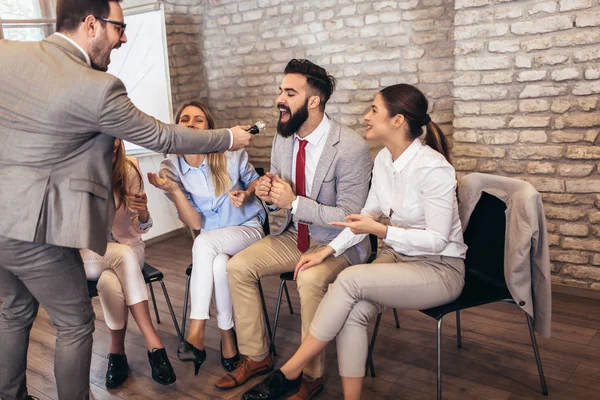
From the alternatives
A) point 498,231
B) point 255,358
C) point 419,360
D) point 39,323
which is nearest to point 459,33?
point 498,231

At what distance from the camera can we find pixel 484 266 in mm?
2219

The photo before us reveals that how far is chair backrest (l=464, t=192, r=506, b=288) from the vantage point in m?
2.12

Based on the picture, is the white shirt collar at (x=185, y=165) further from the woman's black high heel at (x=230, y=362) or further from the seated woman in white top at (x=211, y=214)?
the woman's black high heel at (x=230, y=362)

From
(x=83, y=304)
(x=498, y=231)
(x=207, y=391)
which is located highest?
(x=498, y=231)

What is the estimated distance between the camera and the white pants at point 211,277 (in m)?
2.49

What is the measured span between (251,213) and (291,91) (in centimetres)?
67

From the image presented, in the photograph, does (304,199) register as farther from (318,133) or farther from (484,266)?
(484,266)

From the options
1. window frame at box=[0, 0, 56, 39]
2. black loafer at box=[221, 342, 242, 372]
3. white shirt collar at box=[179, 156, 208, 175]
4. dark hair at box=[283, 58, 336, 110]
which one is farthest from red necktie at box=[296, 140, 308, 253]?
window frame at box=[0, 0, 56, 39]

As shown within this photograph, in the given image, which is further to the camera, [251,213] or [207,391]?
[251,213]

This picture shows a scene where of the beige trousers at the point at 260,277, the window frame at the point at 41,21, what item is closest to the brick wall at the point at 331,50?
the window frame at the point at 41,21

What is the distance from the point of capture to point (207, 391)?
2.40 m

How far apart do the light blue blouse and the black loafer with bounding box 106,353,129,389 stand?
73 cm

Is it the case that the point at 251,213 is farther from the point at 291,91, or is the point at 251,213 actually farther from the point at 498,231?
the point at 498,231

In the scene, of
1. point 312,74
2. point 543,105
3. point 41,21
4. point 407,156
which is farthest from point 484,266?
point 41,21
